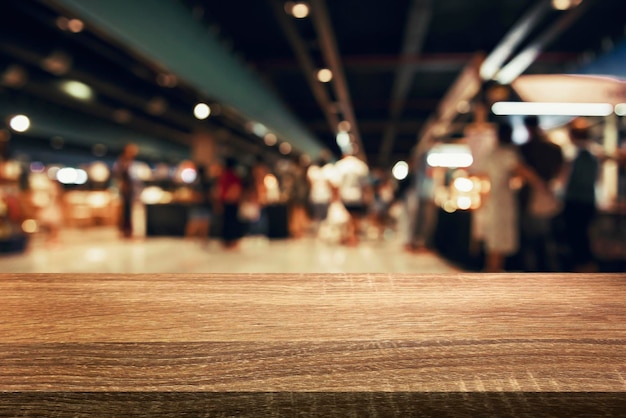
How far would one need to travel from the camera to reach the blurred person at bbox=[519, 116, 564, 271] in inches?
191

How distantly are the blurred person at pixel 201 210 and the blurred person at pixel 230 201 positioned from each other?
2.21 m

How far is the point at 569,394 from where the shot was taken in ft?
1.69

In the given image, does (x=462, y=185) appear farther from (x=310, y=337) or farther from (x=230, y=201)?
(x=310, y=337)

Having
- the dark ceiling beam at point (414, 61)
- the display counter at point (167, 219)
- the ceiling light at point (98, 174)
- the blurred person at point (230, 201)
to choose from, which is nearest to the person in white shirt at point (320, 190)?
the blurred person at point (230, 201)

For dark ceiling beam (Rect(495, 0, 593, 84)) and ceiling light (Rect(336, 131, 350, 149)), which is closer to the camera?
dark ceiling beam (Rect(495, 0, 593, 84))

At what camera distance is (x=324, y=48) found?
28.5 ft

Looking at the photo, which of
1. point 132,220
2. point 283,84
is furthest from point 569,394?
point 283,84

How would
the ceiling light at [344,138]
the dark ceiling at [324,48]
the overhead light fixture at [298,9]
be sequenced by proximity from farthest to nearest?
1. the ceiling light at [344,138]
2. the dark ceiling at [324,48]
3. the overhead light fixture at [298,9]

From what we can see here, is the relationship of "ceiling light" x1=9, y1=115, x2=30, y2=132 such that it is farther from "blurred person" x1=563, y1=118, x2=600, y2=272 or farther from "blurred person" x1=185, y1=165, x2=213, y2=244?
"blurred person" x1=563, y1=118, x2=600, y2=272

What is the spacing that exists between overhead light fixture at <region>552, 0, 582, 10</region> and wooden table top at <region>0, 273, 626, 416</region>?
690 cm

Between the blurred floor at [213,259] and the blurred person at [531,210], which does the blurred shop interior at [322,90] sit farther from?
the blurred floor at [213,259]

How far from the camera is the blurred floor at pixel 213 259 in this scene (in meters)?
6.39

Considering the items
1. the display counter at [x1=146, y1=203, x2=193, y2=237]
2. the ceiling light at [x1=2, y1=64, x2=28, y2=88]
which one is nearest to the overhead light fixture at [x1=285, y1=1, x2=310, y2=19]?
the ceiling light at [x1=2, y1=64, x2=28, y2=88]

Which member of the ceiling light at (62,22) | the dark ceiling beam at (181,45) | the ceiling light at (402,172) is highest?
the ceiling light at (62,22)
